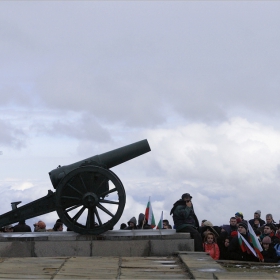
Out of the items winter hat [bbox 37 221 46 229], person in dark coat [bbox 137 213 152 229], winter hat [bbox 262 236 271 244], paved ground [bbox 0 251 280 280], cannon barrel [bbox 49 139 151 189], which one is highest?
cannon barrel [bbox 49 139 151 189]

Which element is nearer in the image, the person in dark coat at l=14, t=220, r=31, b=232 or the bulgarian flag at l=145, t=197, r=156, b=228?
the person in dark coat at l=14, t=220, r=31, b=232

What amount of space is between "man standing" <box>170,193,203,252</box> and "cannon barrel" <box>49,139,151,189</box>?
5.35 ft

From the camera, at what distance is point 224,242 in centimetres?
1388

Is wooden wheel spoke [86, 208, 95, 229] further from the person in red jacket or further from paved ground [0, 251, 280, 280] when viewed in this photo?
the person in red jacket

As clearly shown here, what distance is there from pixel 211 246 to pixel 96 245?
2.40 meters

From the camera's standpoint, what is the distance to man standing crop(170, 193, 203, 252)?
1351 centimetres

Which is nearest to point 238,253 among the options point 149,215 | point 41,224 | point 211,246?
point 211,246

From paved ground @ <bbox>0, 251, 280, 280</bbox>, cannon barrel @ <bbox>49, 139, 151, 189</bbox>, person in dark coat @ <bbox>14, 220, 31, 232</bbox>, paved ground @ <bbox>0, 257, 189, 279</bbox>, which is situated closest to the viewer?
paved ground @ <bbox>0, 251, 280, 280</bbox>

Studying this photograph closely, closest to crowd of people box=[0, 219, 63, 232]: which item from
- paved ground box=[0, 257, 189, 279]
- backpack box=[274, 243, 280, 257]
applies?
paved ground box=[0, 257, 189, 279]

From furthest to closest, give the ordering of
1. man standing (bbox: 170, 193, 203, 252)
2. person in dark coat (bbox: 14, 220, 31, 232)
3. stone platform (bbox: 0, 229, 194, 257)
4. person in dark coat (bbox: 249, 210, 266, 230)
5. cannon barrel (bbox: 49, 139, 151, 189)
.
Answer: person in dark coat (bbox: 249, 210, 266, 230) → person in dark coat (bbox: 14, 220, 31, 232) → cannon barrel (bbox: 49, 139, 151, 189) → man standing (bbox: 170, 193, 203, 252) → stone platform (bbox: 0, 229, 194, 257)

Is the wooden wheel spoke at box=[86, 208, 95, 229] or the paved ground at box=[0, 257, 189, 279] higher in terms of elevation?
the wooden wheel spoke at box=[86, 208, 95, 229]

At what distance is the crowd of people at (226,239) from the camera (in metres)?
13.2

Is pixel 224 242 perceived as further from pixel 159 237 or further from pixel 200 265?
pixel 200 265

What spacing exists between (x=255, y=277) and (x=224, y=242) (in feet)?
16.9
